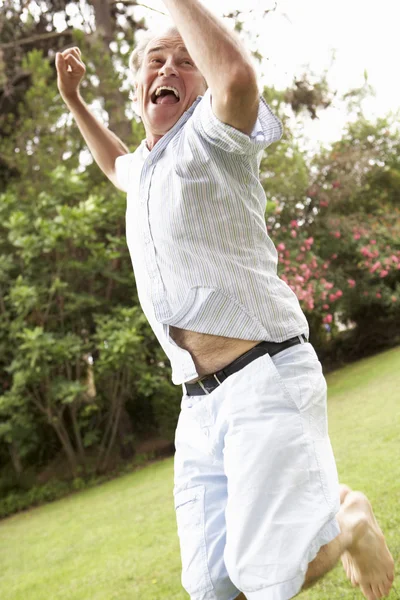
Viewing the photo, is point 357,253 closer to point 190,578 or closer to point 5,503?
point 5,503

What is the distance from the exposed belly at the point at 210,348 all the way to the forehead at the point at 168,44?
3.00 ft

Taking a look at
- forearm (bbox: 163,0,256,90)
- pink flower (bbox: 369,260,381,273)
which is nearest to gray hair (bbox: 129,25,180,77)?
forearm (bbox: 163,0,256,90)

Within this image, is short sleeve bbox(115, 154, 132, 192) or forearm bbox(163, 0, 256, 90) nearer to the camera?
forearm bbox(163, 0, 256, 90)

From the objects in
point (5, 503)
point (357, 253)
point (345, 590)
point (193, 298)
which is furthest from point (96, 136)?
point (357, 253)

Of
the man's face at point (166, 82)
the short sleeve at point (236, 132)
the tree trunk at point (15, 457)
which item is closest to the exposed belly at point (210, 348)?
the short sleeve at point (236, 132)

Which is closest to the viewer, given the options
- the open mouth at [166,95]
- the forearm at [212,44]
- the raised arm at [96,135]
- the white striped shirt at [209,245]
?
the forearm at [212,44]

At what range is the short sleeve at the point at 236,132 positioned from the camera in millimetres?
1906

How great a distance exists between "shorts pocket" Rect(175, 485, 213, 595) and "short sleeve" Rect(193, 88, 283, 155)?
101cm

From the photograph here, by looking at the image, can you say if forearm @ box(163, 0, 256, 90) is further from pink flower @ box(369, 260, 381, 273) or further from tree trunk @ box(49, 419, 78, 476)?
pink flower @ box(369, 260, 381, 273)

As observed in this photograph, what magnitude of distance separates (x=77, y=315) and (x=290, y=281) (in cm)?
331

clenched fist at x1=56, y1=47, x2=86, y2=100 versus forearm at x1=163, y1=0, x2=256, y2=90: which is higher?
clenched fist at x1=56, y1=47, x2=86, y2=100

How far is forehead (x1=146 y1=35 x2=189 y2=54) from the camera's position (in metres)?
2.36

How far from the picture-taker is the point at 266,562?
195 centimetres

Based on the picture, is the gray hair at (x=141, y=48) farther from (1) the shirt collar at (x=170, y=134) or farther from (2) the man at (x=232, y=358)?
(1) the shirt collar at (x=170, y=134)
